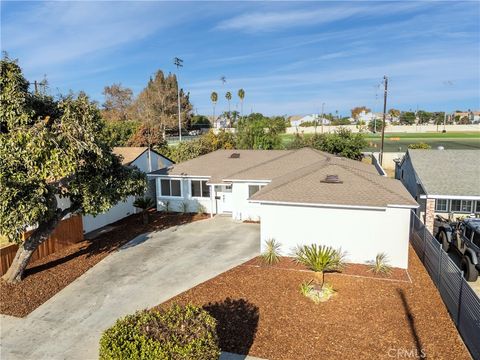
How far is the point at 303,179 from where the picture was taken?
659 inches

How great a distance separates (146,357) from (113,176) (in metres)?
9.58

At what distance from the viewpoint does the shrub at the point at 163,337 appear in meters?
6.66

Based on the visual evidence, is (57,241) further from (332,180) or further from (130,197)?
(332,180)

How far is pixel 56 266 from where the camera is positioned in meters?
14.7

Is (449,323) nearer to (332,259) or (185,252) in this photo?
(332,259)

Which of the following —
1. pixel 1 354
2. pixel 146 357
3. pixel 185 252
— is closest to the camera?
pixel 146 357

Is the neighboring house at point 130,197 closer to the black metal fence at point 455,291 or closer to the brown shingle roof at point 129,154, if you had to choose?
the brown shingle roof at point 129,154

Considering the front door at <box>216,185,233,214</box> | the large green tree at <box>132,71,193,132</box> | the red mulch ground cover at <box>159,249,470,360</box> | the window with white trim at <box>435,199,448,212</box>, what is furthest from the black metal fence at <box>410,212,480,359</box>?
the large green tree at <box>132,71,193,132</box>

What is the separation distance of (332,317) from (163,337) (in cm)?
543

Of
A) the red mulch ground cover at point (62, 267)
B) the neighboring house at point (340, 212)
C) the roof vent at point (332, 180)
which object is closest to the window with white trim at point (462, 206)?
the neighboring house at point (340, 212)

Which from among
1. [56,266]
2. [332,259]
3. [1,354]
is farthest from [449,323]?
[56,266]

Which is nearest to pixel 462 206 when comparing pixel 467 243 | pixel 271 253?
pixel 467 243

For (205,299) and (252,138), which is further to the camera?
(252,138)

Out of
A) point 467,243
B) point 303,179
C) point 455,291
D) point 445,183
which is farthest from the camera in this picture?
point 445,183
